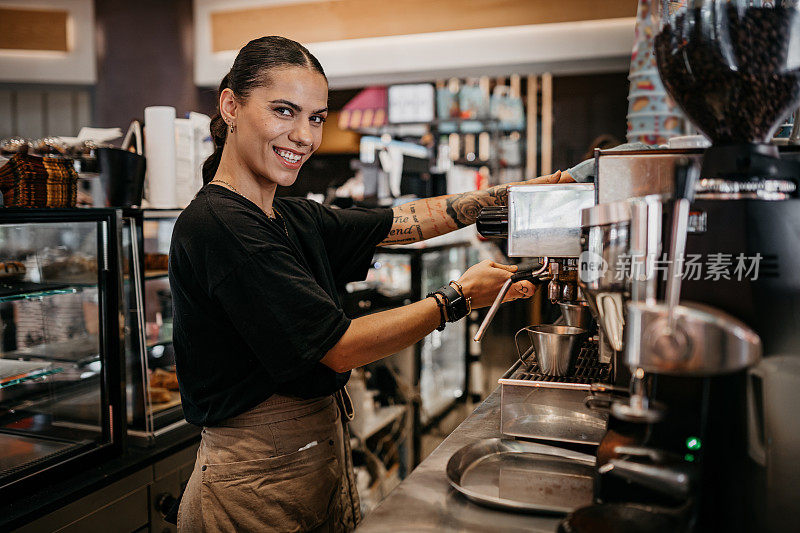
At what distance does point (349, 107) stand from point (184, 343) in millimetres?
5954

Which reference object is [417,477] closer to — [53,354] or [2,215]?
[2,215]

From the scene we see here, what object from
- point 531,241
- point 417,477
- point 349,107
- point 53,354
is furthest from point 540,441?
point 349,107

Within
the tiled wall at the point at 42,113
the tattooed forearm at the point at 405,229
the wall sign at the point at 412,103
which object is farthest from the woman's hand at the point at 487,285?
the wall sign at the point at 412,103

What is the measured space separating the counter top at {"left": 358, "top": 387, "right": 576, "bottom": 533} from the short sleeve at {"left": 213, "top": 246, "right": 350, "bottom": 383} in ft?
1.04

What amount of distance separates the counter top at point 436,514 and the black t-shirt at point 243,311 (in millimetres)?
318

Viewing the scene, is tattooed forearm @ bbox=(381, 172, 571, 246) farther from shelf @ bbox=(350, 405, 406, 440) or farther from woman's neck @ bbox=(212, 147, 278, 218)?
shelf @ bbox=(350, 405, 406, 440)

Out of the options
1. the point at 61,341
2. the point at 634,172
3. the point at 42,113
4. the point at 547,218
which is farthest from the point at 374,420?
the point at 42,113

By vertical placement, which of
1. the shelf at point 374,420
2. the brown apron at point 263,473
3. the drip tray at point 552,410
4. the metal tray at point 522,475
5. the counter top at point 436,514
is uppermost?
the drip tray at point 552,410

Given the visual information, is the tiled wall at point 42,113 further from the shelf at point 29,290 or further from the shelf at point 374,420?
the shelf at point 374,420

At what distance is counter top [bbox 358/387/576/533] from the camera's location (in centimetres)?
96

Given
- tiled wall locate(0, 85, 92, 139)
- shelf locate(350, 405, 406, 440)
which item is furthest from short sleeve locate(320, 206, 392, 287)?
tiled wall locate(0, 85, 92, 139)

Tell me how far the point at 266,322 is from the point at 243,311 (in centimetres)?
5

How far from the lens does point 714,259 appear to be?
907 mm

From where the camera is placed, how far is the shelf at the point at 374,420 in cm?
307
